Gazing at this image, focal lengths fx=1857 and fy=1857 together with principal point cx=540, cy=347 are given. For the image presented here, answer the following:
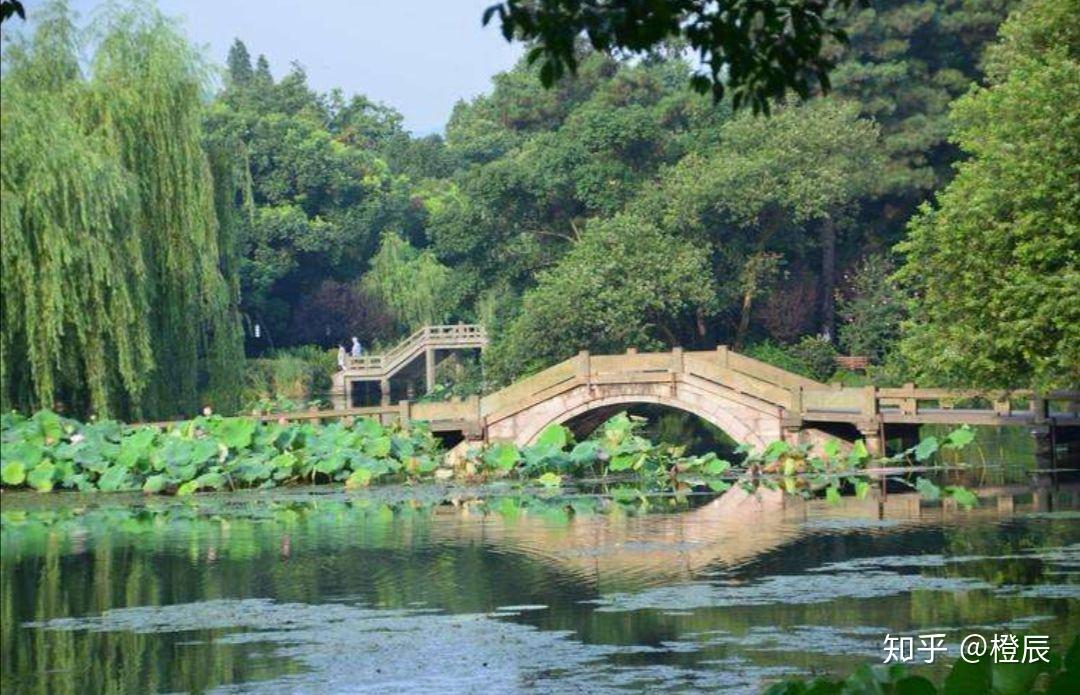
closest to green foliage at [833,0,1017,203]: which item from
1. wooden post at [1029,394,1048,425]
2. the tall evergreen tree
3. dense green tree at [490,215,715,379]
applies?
dense green tree at [490,215,715,379]

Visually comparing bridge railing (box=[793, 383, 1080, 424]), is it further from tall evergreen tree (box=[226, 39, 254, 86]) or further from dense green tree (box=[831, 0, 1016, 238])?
tall evergreen tree (box=[226, 39, 254, 86])

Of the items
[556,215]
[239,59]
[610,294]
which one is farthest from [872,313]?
[239,59]

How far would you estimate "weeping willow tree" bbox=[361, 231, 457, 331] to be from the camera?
61375 mm

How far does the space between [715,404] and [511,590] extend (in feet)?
53.6

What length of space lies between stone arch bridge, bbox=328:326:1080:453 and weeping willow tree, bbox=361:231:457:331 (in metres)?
24.7

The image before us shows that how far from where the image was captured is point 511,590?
18.3 m

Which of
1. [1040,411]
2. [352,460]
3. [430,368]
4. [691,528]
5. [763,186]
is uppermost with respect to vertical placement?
[763,186]

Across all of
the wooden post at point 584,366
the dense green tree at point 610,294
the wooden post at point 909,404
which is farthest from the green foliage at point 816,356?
the wooden post at point 909,404

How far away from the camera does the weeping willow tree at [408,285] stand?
61375 millimetres

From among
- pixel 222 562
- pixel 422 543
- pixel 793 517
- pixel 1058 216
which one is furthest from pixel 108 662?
pixel 1058 216

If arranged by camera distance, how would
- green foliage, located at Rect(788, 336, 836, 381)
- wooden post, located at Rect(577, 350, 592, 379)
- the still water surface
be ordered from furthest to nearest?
green foliage, located at Rect(788, 336, 836, 381)
wooden post, located at Rect(577, 350, 592, 379)
the still water surface

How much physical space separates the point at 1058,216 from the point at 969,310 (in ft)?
7.14

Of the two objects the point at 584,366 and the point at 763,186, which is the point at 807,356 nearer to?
the point at 763,186

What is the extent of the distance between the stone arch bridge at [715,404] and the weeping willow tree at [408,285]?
24740 mm
